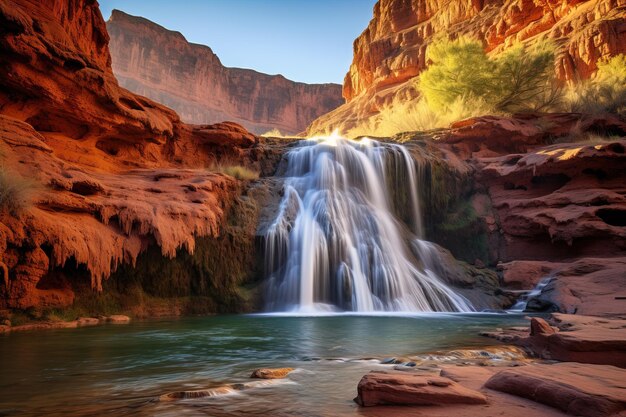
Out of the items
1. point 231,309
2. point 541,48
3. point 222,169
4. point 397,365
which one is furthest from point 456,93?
point 397,365

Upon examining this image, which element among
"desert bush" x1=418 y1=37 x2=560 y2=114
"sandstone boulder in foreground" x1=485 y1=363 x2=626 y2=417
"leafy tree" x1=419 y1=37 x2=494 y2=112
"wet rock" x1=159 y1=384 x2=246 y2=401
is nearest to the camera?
"sandstone boulder in foreground" x1=485 y1=363 x2=626 y2=417

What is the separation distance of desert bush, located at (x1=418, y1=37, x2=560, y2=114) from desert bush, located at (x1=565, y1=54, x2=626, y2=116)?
3.12ft

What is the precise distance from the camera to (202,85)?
69625 mm

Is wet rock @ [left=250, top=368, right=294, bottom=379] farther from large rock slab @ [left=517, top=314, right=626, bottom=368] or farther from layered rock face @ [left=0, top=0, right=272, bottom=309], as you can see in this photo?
layered rock face @ [left=0, top=0, right=272, bottom=309]

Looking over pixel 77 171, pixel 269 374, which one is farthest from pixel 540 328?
pixel 77 171

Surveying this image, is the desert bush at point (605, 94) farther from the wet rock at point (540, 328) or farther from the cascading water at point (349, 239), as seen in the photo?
the wet rock at point (540, 328)

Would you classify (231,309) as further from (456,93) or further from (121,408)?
(456,93)

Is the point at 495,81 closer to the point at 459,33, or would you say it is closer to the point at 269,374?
the point at 459,33

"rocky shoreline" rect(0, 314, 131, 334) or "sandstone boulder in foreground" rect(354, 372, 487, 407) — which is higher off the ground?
"sandstone boulder in foreground" rect(354, 372, 487, 407)

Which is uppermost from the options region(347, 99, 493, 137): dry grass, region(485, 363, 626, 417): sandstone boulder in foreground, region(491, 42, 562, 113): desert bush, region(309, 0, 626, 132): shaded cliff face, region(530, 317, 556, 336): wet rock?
region(309, 0, 626, 132): shaded cliff face

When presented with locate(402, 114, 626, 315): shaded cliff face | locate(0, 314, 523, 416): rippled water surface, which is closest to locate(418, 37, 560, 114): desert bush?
locate(402, 114, 626, 315): shaded cliff face

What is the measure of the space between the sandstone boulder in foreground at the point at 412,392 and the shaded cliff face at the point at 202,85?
65.6 m

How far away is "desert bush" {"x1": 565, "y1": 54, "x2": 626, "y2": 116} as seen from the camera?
18875 mm

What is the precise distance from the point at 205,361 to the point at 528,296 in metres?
9.43
